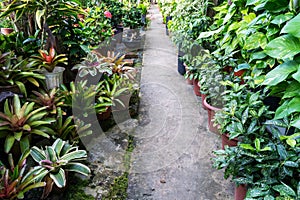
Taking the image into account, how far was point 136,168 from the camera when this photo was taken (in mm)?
Answer: 1813

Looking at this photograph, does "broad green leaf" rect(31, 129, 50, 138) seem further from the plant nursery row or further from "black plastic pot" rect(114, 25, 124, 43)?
"black plastic pot" rect(114, 25, 124, 43)

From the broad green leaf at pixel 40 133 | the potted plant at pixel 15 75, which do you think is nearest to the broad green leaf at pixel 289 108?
the broad green leaf at pixel 40 133

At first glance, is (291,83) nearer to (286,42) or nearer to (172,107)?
(286,42)

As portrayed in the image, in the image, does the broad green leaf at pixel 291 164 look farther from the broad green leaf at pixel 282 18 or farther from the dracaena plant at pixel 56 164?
the dracaena plant at pixel 56 164

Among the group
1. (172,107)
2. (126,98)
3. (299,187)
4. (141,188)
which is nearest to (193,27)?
(172,107)

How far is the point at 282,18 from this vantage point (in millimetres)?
1293

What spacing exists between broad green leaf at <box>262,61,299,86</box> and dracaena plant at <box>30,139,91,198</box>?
1121 millimetres

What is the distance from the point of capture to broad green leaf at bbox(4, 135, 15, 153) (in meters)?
1.44

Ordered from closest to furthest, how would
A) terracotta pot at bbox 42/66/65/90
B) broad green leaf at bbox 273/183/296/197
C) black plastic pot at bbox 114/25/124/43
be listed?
1. broad green leaf at bbox 273/183/296/197
2. terracotta pot at bbox 42/66/65/90
3. black plastic pot at bbox 114/25/124/43

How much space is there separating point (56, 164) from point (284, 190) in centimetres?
115

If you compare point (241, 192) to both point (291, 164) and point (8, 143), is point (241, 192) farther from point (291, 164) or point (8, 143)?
point (8, 143)

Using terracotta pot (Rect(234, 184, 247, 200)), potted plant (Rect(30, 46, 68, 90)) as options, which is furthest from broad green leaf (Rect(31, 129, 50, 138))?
terracotta pot (Rect(234, 184, 247, 200))

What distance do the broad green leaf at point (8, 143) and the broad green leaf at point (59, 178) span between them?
13.3 inches

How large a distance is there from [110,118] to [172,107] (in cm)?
73
